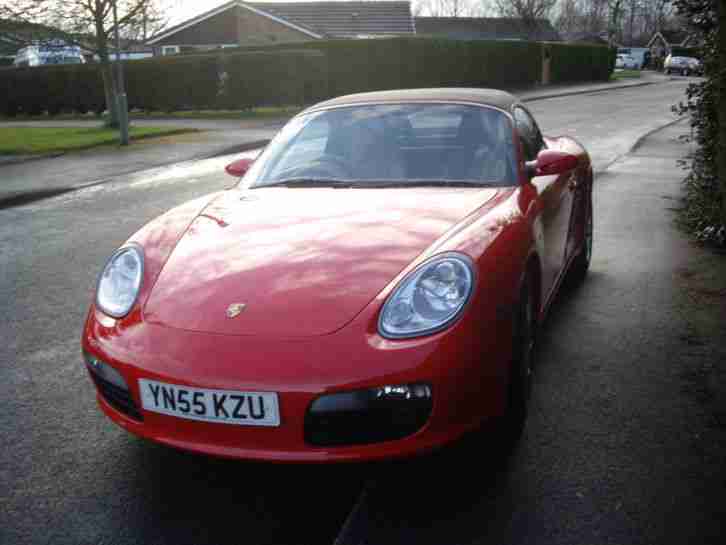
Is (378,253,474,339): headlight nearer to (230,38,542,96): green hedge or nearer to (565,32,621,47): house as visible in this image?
(230,38,542,96): green hedge

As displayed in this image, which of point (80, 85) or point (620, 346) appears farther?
point (80, 85)

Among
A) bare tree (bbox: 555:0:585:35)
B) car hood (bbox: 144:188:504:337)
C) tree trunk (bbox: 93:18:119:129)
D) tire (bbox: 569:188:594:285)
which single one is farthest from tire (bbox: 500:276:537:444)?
bare tree (bbox: 555:0:585:35)

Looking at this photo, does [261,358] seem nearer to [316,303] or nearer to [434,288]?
[316,303]

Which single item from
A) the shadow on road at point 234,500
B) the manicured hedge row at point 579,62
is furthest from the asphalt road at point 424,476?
the manicured hedge row at point 579,62

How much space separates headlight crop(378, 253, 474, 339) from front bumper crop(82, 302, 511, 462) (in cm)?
→ 5

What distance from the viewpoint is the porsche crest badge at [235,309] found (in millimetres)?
2658

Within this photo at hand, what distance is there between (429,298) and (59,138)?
1838 cm

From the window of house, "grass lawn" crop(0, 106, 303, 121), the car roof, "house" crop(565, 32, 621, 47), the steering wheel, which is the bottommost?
"grass lawn" crop(0, 106, 303, 121)

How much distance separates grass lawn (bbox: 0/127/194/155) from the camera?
54.4 feet

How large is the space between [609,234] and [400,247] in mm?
4687

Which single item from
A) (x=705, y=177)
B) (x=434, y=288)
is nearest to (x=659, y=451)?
(x=434, y=288)

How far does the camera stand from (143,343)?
8.70ft

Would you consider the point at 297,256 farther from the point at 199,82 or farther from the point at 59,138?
the point at 199,82

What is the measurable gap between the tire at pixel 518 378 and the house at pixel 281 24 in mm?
45803
